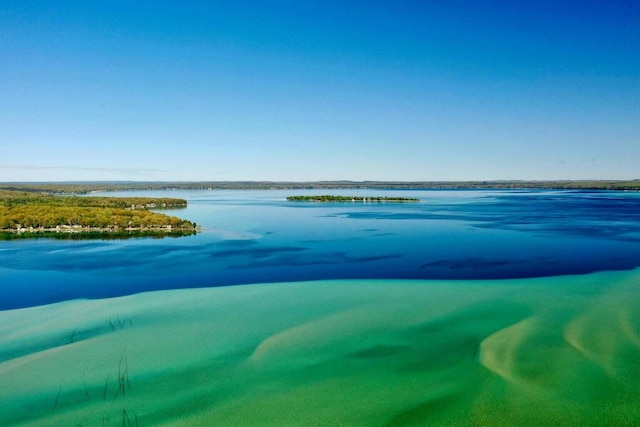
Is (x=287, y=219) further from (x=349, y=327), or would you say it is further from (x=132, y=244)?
(x=349, y=327)

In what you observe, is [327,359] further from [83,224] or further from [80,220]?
[80,220]

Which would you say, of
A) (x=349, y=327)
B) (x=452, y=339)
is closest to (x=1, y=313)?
(x=349, y=327)

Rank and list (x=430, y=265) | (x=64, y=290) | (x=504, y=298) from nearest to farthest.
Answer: (x=504, y=298), (x=64, y=290), (x=430, y=265)

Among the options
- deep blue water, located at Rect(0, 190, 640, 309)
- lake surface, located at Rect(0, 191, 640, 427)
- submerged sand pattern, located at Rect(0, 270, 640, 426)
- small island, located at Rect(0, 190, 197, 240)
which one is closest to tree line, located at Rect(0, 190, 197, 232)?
small island, located at Rect(0, 190, 197, 240)

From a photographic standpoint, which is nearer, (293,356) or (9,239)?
(293,356)

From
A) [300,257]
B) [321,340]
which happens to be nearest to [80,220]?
[300,257]
